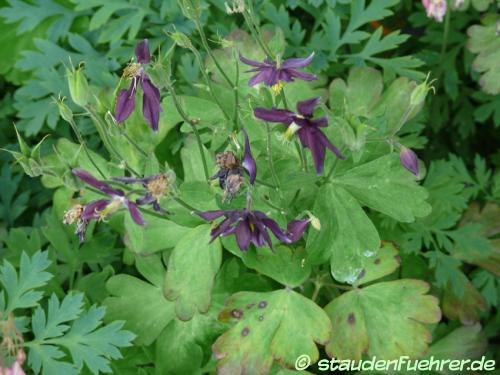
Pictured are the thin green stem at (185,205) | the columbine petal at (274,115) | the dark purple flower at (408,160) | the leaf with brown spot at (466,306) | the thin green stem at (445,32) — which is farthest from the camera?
the thin green stem at (445,32)

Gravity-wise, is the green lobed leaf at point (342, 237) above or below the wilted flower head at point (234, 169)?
below

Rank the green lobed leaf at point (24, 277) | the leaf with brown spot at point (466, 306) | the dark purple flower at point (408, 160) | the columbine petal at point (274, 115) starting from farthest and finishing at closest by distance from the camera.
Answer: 1. the leaf with brown spot at point (466, 306)
2. the green lobed leaf at point (24, 277)
3. the dark purple flower at point (408, 160)
4. the columbine petal at point (274, 115)

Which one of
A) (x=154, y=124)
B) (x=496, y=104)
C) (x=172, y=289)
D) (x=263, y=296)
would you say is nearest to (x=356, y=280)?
(x=263, y=296)

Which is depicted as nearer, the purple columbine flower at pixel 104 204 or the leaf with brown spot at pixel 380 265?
the purple columbine flower at pixel 104 204

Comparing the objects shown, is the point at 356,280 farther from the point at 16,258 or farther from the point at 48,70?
the point at 48,70
